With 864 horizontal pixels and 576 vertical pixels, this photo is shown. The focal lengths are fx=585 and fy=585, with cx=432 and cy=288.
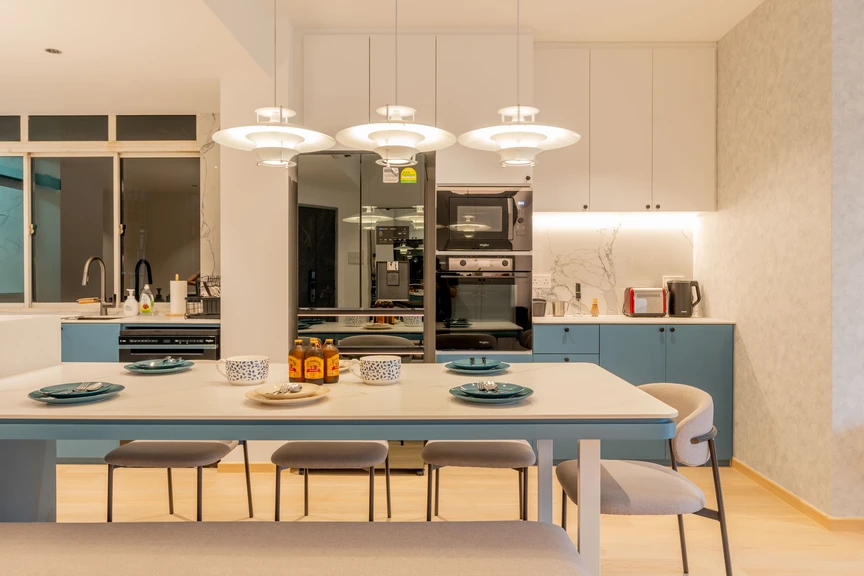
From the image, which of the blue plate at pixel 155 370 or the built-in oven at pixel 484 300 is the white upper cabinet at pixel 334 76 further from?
the blue plate at pixel 155 370

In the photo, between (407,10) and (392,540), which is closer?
(392,540)

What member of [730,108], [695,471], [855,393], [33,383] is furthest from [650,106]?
[33,383]

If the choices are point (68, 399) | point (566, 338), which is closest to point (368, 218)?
point (566, 338)

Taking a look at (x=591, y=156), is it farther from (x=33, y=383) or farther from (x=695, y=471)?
(x=33, y=383)

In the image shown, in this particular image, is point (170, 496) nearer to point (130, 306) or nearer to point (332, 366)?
point (332, 366)

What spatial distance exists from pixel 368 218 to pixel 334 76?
971mm

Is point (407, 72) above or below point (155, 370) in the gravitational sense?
above

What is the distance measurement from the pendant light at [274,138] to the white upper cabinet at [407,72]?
6.01ft

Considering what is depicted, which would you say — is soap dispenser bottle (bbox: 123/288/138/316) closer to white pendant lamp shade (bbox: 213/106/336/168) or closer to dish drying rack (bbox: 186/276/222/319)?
dish drying rack (bbox: 186/276/222/319)

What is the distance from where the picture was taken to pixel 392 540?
155 cm

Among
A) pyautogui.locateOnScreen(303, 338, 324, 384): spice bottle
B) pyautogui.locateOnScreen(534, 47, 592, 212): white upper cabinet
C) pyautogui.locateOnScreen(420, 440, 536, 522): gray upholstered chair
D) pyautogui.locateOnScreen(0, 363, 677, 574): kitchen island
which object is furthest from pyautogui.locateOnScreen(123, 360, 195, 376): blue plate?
pyautogui.locateOnScreen(534, 47, 592, 212): white upper cabinet

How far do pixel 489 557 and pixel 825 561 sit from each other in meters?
1.92

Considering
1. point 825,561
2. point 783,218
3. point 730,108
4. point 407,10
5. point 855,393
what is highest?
point 407,10

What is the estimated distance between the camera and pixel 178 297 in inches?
166
